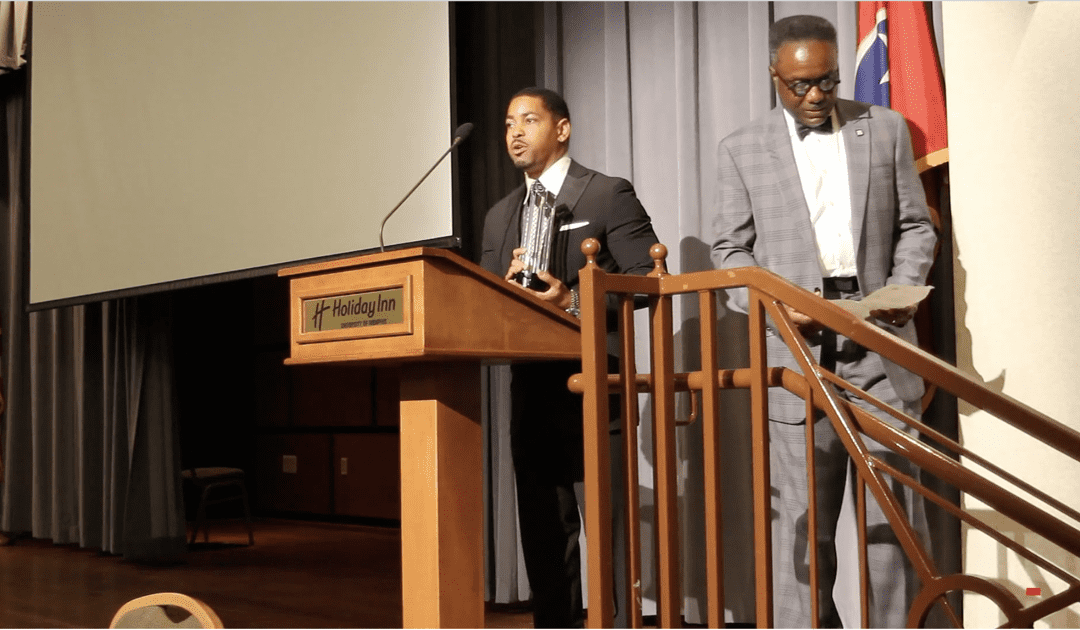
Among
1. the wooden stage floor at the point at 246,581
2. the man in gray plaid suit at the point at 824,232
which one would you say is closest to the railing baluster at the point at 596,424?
the man in gray plaid suit at the point at 824,232

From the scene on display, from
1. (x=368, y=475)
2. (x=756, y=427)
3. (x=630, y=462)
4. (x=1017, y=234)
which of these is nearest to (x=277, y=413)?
(x=368, y=475)

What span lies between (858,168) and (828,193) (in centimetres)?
9

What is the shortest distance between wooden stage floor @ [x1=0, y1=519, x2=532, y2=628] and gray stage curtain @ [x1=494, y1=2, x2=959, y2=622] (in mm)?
560

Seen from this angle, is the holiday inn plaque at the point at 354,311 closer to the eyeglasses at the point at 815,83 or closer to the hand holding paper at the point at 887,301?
the hand holding paper at the point at 887,301

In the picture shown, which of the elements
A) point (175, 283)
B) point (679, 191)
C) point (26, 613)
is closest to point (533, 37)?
point (679, 191)

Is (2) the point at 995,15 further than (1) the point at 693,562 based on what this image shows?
No

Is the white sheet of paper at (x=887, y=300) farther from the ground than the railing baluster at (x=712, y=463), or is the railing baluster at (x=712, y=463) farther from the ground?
the white sheet of paper at (x=887, y=300)

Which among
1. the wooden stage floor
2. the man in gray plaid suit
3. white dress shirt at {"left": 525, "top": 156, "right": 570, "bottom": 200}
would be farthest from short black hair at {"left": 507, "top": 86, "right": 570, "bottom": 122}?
the wooden stage floor

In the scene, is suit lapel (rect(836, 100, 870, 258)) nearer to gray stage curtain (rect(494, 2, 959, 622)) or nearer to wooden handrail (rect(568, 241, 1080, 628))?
gray stage curtain (rect(494, 2, 959, 622))

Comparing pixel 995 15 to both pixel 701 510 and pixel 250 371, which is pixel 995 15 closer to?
pixel 701 510

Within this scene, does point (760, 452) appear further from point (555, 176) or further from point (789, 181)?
point (555, 176)

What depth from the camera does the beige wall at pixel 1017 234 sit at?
7.04 ft

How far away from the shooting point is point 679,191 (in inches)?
119

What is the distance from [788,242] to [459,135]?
2.65ft
